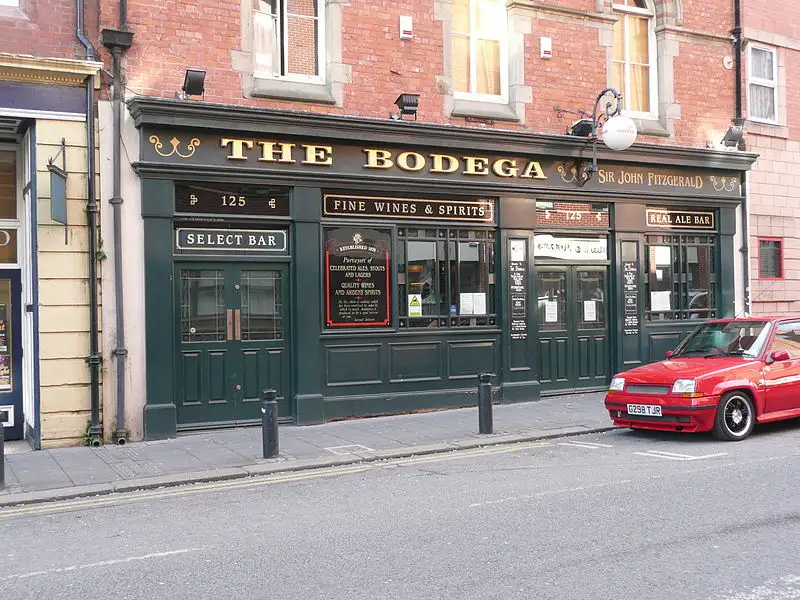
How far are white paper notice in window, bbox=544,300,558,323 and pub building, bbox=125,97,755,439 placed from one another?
0.05m

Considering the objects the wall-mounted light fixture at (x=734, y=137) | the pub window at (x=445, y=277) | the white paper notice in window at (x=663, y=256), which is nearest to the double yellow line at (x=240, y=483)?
the pub window at (x=445, y=277)

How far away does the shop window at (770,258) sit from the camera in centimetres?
1661

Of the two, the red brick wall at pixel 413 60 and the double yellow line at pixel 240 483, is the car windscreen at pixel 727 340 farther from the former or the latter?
the red brick wall at pixel 413 60

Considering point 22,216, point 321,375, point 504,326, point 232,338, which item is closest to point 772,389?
point 504,326

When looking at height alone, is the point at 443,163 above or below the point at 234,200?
above

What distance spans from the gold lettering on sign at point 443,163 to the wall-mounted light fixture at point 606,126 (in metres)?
2.31

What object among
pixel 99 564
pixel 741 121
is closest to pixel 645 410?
pixel 99 564

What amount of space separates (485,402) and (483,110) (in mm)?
5278

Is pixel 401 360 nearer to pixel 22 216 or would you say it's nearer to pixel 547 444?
pixel 547 444

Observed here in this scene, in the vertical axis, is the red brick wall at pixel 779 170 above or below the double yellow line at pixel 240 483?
above

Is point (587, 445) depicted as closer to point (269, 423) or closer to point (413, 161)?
point (269, 423)

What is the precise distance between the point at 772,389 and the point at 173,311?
7.87 m

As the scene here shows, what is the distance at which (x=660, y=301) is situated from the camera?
1543 centimetres

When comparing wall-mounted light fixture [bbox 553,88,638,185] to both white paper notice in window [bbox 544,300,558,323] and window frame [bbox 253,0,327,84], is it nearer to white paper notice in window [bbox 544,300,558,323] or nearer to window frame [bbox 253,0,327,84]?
white paper notice in window [bbox 544,300,558,323]
